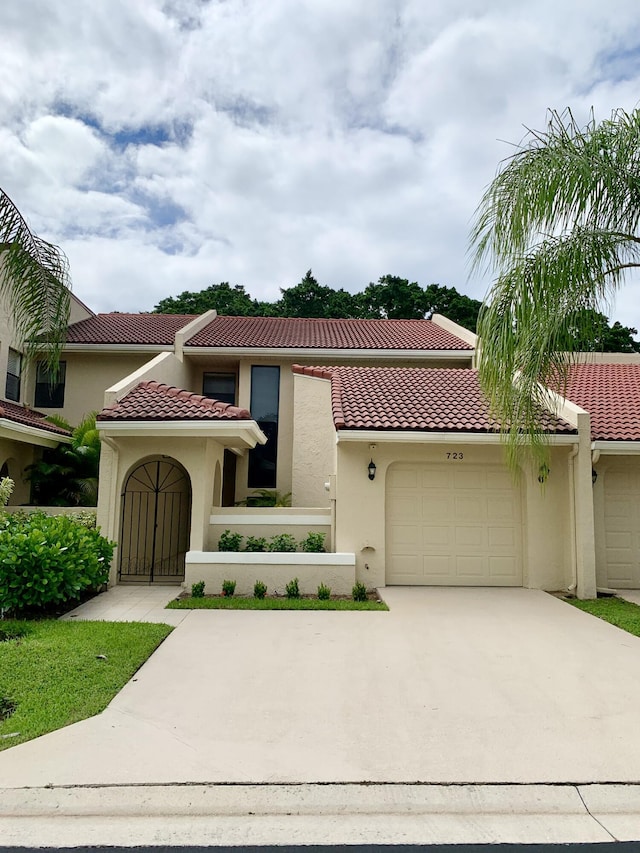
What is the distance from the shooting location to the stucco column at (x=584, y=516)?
10.8 metres

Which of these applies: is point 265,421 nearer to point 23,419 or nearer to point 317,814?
point 23,419

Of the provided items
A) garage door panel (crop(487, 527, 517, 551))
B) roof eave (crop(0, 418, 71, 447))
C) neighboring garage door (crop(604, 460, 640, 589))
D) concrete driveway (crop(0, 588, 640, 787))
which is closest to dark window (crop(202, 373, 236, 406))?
roof eave (crop(0, 418, 71, 447))

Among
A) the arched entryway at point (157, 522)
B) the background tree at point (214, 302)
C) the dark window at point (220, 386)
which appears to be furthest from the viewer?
the background tree at point (214, 302)

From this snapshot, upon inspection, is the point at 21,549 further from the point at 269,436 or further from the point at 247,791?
the point at 269,436

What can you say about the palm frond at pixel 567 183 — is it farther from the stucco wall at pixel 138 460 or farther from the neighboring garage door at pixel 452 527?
the stucco wall at pixel 138 460

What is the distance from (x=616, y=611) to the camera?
9594 mm

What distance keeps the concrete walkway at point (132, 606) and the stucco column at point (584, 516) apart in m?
7.94

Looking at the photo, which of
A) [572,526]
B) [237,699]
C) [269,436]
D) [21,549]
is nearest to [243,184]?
[269,436]

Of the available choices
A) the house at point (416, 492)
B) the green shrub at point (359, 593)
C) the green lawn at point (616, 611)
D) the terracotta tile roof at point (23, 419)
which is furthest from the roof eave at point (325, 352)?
the green lawn at point (616, 611)

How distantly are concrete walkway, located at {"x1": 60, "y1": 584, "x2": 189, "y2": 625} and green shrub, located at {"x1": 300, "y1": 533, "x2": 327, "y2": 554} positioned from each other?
279 centimetres

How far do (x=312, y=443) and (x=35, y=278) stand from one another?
971 centimetres

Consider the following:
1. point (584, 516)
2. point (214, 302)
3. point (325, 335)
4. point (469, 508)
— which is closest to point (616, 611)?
point (584, 516)

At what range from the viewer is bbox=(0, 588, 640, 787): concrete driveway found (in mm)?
4164

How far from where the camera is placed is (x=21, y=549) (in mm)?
8445
